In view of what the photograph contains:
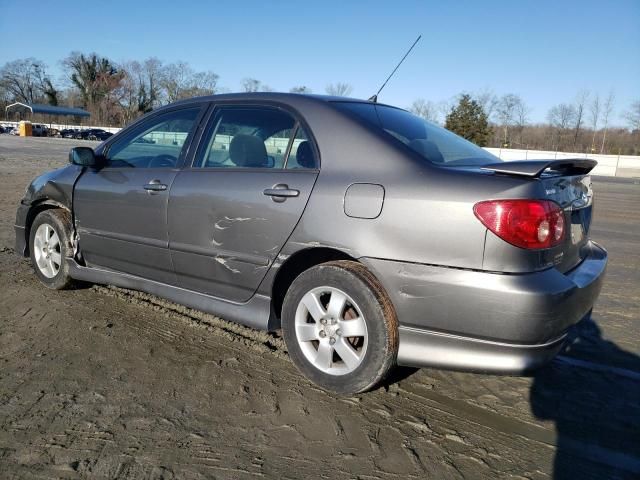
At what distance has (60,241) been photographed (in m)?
4.16

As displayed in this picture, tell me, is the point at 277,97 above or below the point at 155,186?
above

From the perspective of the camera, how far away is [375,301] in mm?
2580

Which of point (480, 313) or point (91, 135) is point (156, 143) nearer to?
point (480, 313)

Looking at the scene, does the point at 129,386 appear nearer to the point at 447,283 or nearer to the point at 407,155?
the point at 447,283

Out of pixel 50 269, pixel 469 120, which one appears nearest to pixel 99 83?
pixel 469 120

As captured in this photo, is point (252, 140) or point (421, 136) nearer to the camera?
point (421, 136)

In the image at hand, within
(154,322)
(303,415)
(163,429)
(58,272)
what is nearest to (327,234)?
(303,415)

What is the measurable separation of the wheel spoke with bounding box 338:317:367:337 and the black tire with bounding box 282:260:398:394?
0.12 ft

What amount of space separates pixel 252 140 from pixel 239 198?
45 cm

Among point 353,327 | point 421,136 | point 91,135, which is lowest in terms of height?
point 353,327

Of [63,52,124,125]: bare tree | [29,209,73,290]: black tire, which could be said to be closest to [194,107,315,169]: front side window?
[29,209,73,290]: black tire

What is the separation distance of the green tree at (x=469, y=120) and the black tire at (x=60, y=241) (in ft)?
175

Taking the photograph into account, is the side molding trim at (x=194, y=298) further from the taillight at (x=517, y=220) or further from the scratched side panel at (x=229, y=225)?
the taillight at (x=517, y=220)

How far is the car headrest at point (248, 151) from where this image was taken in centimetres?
319
